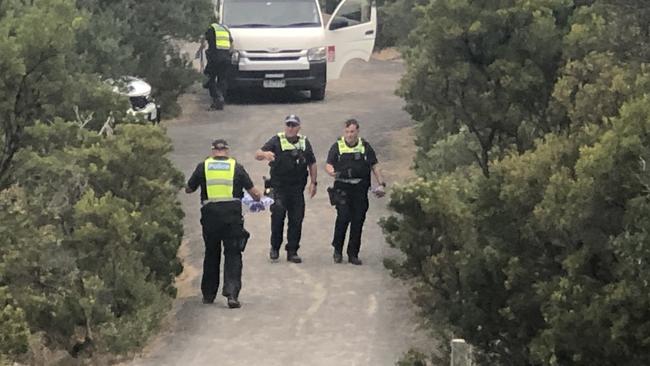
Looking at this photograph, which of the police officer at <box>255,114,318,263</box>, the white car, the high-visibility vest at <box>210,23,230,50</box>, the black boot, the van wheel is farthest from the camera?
the van wheel

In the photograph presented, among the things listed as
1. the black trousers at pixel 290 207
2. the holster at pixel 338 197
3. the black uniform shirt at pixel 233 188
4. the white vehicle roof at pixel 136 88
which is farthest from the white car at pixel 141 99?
the black uniform shirt at pixel 233 188

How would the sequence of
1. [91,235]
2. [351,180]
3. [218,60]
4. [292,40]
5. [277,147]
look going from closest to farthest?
[91,235] → [277,147] → [351,180] → [218,60] → [292,40]

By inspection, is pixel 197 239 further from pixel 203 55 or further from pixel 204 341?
pixel 203 55

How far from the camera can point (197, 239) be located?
15.0 m

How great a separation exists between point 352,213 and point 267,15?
12.2 m

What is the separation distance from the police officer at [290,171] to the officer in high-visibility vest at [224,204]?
0.88m

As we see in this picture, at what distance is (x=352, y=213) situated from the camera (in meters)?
13.0

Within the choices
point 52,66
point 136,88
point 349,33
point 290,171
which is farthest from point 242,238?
point 349,33

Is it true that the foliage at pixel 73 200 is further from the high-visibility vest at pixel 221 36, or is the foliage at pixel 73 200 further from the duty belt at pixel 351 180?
the high-visibility vest at pixel 221 36

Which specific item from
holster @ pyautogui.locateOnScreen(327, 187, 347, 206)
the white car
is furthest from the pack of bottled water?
the white car

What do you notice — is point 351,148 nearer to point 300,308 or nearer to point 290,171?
point 290,171

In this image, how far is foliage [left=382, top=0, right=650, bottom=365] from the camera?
7.11 meters

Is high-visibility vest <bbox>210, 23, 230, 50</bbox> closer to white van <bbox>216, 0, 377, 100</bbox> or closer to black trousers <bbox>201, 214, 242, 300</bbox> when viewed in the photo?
white van <bbox>216, 0, 377, 100</bbox>

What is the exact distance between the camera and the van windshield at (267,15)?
965 inches
